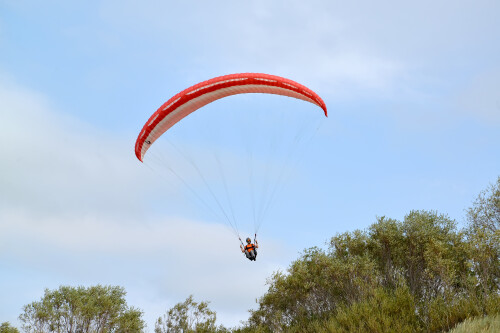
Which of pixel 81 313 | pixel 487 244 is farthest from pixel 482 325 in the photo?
pixel 81 313

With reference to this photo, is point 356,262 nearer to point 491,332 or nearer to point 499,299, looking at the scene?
point 499,299

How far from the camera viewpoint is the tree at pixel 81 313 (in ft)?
133

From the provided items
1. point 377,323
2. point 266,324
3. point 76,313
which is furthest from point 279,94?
point 76,313

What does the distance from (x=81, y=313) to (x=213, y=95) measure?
28.8 meters

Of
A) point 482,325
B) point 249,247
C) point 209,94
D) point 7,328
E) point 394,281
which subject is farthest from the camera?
point 7,328

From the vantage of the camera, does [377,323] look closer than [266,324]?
Yes

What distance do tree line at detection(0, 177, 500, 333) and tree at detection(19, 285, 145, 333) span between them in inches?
3.8

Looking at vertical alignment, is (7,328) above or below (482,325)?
above

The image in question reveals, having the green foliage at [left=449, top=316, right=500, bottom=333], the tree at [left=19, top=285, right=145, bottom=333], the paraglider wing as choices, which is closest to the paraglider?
the paraglider wing

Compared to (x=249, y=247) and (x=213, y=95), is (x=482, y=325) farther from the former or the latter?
(x=213, y=95)

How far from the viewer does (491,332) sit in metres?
19.2

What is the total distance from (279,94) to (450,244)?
1779cm

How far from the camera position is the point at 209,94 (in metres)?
23.1

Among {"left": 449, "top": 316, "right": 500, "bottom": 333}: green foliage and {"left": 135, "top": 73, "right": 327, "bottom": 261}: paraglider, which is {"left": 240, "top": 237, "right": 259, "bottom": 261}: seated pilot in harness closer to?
{"left": 135, "top": 73, "right": 327, "bottom": 261}: paraglider
